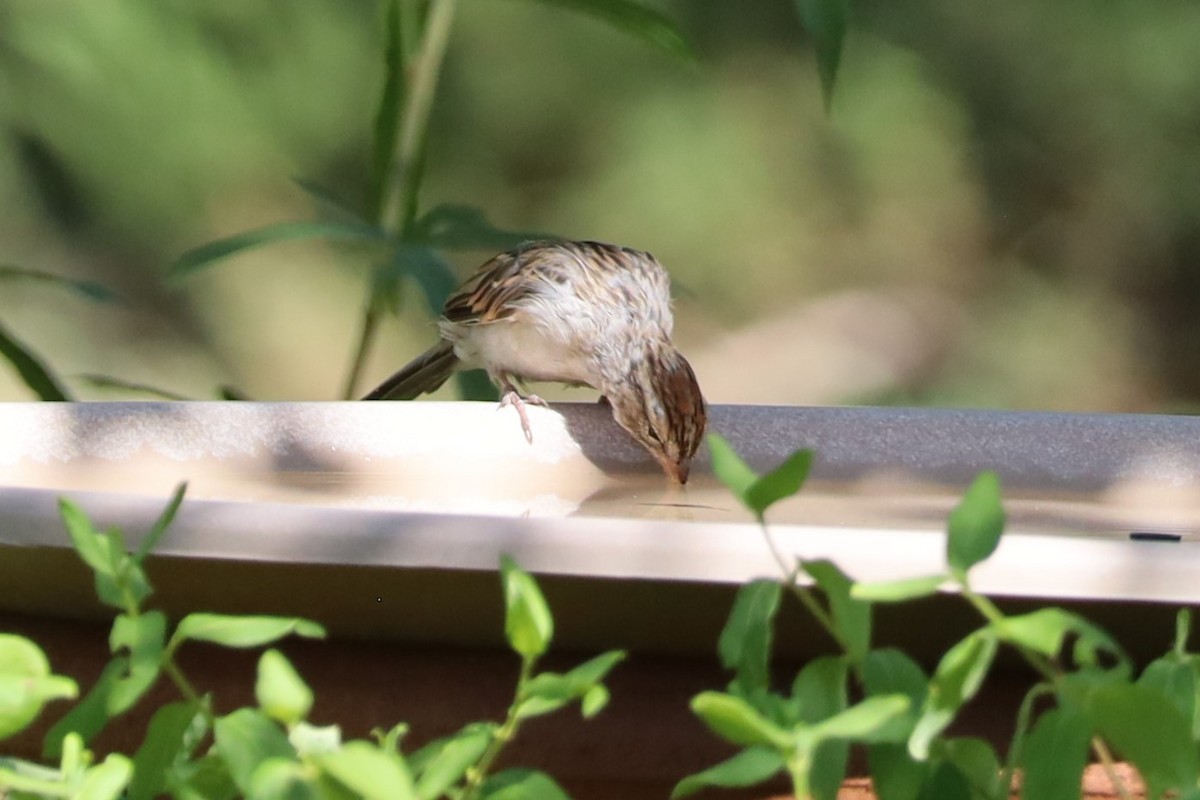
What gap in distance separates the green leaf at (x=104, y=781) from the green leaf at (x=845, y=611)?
0.36 m

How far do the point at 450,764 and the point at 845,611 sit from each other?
221 mm

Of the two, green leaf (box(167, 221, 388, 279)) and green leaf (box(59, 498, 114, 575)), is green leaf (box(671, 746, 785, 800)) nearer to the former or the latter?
green leaf (box(59, 498, 114, 575))

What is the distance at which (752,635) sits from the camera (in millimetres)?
984

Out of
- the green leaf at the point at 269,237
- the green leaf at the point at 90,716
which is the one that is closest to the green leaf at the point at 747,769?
the green leaf at the point at 90,716

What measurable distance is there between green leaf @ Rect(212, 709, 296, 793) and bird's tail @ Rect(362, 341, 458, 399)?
3083mm

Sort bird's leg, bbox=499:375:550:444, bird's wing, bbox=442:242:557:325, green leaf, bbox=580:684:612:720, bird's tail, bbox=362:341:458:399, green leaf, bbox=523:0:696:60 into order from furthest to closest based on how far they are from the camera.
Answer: bird's tail, bbox=362:341:458:399, bird's wing, bbox=442:242:557:325, green leaf, bbox=523:0:696:60, bird's leg, bbox=499:375:550:444, green leaf, bbox=580:684:612:720

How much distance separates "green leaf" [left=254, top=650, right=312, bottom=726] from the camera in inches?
35.3

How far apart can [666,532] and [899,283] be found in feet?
18.8

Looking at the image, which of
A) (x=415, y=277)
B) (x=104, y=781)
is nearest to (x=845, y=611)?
(x=104, y=781)

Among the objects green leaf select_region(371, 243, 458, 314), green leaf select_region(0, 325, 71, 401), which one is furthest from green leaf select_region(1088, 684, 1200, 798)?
green leaf select_region(0, 325, 71, 401)

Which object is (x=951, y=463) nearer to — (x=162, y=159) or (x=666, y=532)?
(x=666, y=532)

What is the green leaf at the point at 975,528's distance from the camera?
90cm

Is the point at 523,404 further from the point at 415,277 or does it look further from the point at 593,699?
the point at 593,699

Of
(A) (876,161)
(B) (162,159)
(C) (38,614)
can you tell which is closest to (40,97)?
(B) (162,159)
